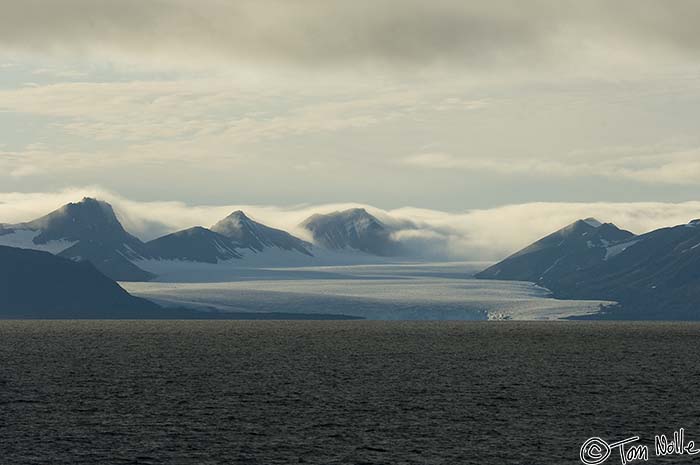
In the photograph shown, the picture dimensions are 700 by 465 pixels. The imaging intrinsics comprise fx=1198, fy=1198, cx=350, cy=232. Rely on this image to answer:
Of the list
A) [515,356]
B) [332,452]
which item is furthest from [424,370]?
[332,452]

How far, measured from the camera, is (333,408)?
82188mm

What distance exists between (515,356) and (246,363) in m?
39.0

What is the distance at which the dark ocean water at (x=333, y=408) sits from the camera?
2416 inches

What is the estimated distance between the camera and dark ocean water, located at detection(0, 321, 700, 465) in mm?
61375
